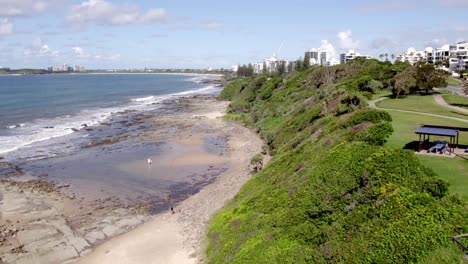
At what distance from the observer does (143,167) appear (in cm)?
4269

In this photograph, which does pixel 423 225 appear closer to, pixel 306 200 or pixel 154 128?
pixel 306 200

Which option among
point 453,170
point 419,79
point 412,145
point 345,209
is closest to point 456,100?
point 419,79

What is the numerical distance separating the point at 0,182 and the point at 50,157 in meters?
9.32

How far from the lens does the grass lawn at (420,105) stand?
39.4 m

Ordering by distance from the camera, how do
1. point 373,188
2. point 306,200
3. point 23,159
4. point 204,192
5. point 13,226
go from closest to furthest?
1. point 373,188
2. point 306,200
3. point 13,226
4. point 204,192
5. point 23,159

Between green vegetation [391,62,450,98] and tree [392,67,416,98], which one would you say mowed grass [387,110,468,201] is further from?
green vegetation [391,62,450,98]

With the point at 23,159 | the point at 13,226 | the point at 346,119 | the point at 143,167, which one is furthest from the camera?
the point at 23,159

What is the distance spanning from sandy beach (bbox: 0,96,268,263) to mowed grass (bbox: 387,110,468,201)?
13.9 meters

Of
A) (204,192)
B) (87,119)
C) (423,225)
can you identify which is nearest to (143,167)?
(204,192)

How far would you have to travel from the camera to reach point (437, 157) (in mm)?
22406

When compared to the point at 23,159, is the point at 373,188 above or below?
above

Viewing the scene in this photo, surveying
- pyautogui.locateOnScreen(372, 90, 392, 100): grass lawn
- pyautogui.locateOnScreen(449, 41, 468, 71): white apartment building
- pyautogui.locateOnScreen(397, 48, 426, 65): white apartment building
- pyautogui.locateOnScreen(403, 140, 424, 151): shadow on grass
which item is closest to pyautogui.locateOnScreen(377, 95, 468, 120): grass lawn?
pyautogui.locateOnScreen(372, 90, 392, 100): grass lawn

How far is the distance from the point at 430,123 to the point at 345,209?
1862 centimetres

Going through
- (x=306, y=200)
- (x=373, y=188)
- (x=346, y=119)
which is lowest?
(x=306, y=200)
